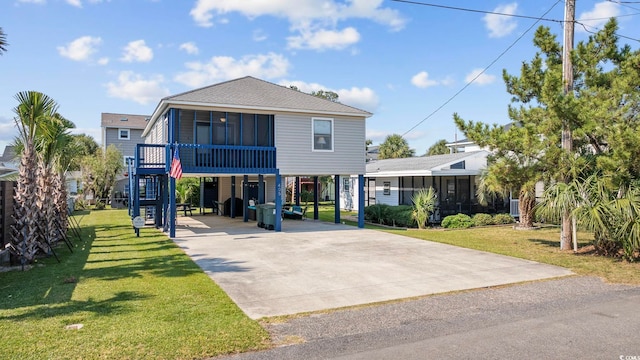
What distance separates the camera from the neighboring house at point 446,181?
68.3ft

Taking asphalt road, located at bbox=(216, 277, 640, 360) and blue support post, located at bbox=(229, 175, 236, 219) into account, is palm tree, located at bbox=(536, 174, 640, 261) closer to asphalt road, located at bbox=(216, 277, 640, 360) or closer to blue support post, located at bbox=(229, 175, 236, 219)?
asphalt road, located at bbox=(216, 277, 640, 360)

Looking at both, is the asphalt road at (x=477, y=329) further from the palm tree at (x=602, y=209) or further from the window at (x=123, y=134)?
the window at (x=123, y=134)

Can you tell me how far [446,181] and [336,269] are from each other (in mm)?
14577

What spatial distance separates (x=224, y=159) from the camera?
15.3m

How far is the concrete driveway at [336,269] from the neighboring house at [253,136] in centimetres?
284

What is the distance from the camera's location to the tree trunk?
17.7 m

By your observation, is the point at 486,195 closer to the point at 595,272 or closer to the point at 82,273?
the point at 595,272

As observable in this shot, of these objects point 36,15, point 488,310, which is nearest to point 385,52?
point 36,15

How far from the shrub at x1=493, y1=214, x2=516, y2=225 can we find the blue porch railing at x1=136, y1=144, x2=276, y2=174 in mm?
10716

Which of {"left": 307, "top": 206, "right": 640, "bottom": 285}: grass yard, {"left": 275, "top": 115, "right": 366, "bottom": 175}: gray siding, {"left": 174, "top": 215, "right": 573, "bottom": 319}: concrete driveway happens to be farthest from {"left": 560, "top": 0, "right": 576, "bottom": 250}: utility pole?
{"left": 275, "top": 115, "right": 366, "bottom": 175}: gray siding

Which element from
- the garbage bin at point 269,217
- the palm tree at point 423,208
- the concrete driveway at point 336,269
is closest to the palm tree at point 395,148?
the palm tree at point 423,208

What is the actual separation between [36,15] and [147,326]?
9.86m

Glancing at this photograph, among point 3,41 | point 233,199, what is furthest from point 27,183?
point 233,199

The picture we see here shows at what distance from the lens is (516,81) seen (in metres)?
11.9
